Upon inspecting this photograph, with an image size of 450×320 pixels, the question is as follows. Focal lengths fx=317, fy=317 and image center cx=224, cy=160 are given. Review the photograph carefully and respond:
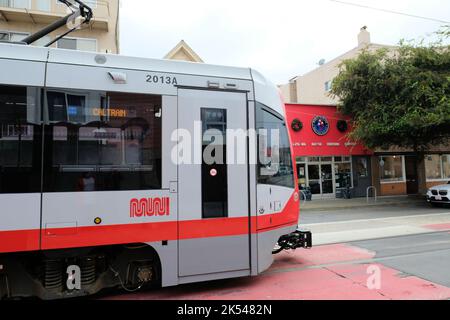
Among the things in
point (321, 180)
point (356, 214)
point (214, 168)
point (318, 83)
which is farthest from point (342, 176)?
point (214, 168)

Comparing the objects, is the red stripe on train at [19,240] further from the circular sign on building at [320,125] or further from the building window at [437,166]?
the building window at [437,166]

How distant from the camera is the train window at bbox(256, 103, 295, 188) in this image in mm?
4895

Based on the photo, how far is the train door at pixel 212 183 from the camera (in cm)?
439

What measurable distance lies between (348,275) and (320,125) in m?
16.0

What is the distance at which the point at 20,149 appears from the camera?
3834 millimetres

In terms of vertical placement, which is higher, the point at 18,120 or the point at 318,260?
the point at 18,120

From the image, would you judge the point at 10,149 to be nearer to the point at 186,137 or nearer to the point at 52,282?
the point at 52,282

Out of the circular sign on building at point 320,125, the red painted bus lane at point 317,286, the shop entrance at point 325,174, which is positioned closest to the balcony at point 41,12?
the circular sign on building at point 320,125

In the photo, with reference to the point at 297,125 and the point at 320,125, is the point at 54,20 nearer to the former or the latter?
the point at 297,125

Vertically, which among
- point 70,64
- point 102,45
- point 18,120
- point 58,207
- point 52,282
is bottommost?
point 52,282

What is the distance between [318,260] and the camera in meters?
6.45

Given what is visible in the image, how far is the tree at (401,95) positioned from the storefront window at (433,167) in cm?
590
